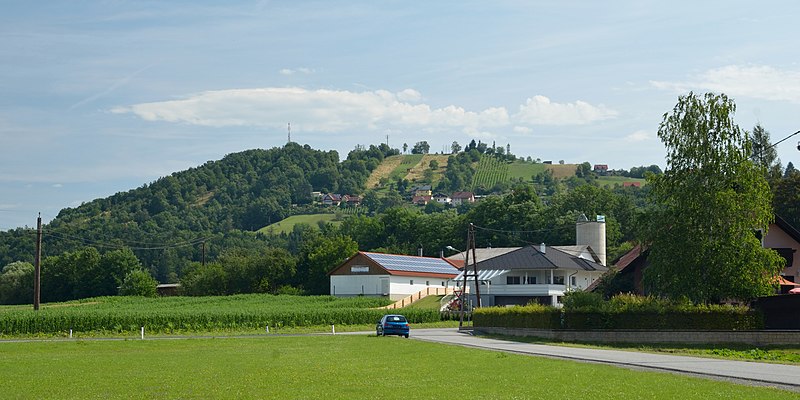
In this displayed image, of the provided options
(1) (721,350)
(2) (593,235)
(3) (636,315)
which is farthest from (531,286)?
(1) (721,350)

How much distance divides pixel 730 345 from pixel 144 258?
549 ft

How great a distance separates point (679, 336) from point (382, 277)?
5910cm

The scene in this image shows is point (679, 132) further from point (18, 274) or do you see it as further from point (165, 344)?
point (18, 274)

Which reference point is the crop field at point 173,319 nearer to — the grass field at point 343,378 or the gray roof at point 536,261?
the gray roof at point 536,261

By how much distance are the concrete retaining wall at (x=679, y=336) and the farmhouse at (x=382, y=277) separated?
2012 inches

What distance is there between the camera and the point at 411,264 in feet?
355

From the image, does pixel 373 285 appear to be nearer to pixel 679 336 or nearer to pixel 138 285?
pixel 138 285

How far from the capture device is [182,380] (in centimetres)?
2498

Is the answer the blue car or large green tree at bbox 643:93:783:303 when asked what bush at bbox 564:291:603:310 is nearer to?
large green tree at bbox 643:93:783:303

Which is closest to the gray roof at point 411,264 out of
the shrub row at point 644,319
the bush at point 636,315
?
the shrub row at point 644,319

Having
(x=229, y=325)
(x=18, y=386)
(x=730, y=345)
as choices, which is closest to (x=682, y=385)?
(x=18, y=386)

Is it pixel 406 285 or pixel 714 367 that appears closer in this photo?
pixel 714 367

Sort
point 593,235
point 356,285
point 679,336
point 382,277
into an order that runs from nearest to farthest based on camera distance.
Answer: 1. point 679,336
2. point 382,277
3. point 356,285
4. point 593,235

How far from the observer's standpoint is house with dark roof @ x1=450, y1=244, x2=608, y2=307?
8669 centimetres
